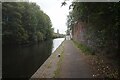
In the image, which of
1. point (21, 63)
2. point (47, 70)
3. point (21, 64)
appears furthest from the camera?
point (21, 63)

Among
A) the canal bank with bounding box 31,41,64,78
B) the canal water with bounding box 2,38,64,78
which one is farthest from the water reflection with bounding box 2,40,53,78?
the canal bank with bounding box 31,41,64,78

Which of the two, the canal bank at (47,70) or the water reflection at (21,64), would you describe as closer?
the canal bank at (47,70)

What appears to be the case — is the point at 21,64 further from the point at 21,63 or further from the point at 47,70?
the point at 47,70

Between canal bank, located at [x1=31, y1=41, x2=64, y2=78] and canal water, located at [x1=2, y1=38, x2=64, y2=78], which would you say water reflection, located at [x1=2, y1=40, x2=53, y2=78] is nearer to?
canal water, located at [x1=2, y1=38, x2=64, y2=78]

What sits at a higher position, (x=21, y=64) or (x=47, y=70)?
(x=47, y=70)

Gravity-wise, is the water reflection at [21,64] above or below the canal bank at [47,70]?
below

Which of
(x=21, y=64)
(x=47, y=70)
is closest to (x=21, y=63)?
(x=21, y=64)

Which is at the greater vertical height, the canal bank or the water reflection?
the canal bank

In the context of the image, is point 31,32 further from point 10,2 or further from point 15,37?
point 10,2

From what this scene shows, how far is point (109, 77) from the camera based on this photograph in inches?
364

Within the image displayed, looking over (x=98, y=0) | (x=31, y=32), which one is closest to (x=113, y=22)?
(x=98, y=0)

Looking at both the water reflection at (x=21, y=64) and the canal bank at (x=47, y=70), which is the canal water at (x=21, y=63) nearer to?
the water reflection at (x=21, y=64)

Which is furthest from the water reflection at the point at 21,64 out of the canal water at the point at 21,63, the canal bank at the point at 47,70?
the canal bank at the point at 47,70

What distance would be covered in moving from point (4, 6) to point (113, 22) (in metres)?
32.8
